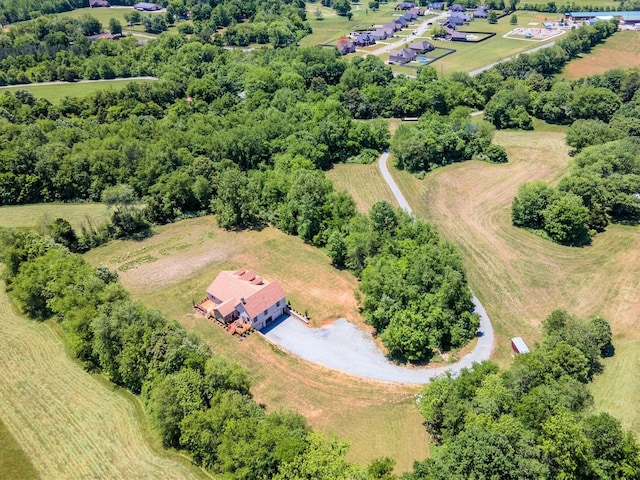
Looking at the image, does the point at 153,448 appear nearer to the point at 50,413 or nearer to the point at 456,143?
the point at 50,413

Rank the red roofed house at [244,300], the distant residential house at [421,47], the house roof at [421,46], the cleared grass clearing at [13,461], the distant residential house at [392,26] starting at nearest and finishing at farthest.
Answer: the cleared grass clearing at [13,461]
the red roofed house at [244,300]
the distant residential house at [421,47]
the house roof at [421,46]
the distant residential house at [392,26]

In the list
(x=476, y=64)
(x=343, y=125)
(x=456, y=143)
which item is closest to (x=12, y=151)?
(x=343, y=125)

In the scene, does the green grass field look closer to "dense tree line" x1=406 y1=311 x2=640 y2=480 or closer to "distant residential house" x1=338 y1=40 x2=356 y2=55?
"distant residential house" x1=338 y1=40 x2=356 y2=55

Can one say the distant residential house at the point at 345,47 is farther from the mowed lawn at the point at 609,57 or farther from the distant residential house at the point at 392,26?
the mowed lawn at the point at 609,57

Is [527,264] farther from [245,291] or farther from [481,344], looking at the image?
[245,291]

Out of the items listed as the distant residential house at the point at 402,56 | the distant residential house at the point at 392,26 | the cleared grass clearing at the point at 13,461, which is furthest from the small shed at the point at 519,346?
the distant residential house at the point at 392,26

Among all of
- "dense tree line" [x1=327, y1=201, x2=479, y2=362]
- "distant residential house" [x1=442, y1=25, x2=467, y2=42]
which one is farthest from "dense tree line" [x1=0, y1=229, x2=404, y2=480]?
"distant residential house" [x1=442, y1=25, x2=467, y2=42]
